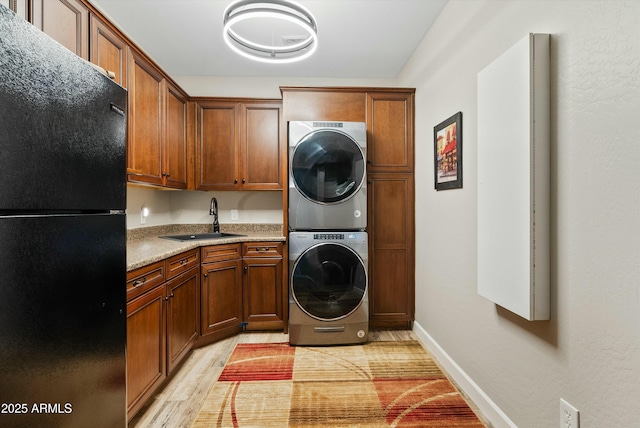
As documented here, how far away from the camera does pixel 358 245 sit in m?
2.64

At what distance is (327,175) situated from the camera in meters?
2.61

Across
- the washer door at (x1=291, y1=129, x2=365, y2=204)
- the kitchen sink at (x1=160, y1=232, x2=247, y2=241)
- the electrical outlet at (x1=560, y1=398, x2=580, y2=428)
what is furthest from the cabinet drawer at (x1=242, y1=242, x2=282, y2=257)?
the electrical outlet at (x1=560, y1=398, x2=580, y2=428)

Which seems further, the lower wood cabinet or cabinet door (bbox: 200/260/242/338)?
cabinet door (bbox: 200/260/242/338)

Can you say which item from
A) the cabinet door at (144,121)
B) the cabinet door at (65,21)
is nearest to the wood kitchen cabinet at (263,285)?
the cabinet door at (144,121)

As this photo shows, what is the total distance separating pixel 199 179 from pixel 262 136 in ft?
2.54

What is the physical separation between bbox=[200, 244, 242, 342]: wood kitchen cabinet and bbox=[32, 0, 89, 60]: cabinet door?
5.09ft

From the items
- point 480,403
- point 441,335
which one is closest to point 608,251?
point 480,403

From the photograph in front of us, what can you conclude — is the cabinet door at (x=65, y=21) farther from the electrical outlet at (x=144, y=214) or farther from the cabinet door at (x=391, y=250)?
the cabinet door at (x=391, y=250)

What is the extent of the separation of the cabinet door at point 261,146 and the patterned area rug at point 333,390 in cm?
159

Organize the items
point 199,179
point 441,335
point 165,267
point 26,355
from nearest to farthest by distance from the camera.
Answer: point 26,355 → point 165,267 → point 441,335 → point 199,179

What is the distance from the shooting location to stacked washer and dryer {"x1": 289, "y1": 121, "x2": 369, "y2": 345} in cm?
260

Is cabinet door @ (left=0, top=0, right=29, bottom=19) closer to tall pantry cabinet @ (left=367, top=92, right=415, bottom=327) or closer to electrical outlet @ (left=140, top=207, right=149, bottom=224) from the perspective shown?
electrical outlet @ (left=140, top=207, right=149, bottom=224)

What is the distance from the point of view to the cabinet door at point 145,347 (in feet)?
5.23

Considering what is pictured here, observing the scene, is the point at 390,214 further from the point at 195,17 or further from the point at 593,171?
the point at 195,17
